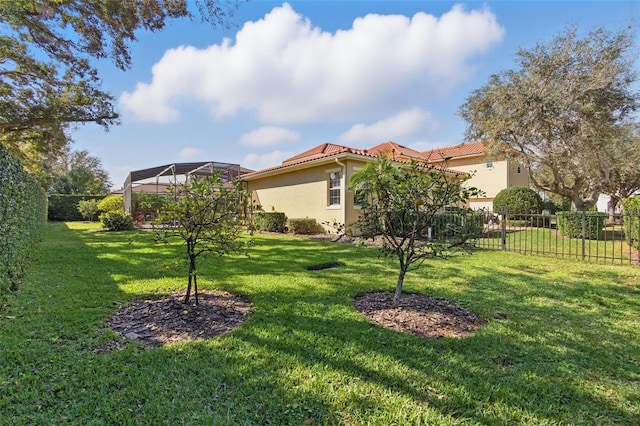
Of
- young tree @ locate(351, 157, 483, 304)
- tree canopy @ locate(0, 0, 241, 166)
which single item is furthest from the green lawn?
tree canopy @ locate(0, 0, 241, 166)

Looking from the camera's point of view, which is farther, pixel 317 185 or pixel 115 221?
pixel 115 221

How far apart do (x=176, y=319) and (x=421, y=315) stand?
9.91ft

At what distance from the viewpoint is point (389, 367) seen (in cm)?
283

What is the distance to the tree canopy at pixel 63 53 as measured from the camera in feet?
30.5

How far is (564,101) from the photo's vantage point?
12.1 meters

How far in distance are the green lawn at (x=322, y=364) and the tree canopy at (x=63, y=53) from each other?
769 cm

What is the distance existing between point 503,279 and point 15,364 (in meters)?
7.07

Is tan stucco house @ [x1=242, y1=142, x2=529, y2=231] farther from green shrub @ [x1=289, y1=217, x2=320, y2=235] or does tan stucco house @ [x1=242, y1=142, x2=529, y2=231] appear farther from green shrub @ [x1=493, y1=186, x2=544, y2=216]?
green shrub @ [x1=493, y1=186, x2=544, y2=216]

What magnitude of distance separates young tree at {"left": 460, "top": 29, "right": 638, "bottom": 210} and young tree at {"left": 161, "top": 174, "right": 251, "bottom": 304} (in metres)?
13.3

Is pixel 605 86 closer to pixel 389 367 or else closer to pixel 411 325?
pixel 411 325

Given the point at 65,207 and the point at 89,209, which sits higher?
the point at 65,207

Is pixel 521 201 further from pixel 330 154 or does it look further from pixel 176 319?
pixel 176 319

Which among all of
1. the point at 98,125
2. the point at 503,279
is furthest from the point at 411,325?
the point at 98,125

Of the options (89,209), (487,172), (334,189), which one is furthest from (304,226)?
(487,172)
